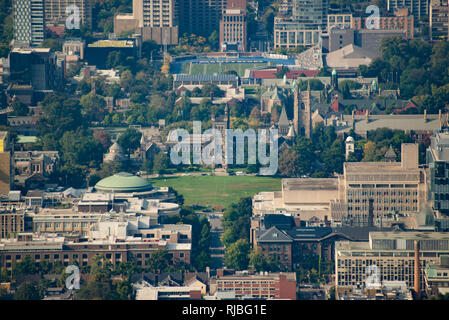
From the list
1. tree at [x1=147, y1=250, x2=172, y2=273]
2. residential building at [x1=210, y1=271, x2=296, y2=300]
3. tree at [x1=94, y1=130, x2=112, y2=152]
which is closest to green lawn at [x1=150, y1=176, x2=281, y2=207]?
tree at [x1=94, y1=130, x2=112, y2=152]

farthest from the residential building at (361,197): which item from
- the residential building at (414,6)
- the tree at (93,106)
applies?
the residential building at (414,6)

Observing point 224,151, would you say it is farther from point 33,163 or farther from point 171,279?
point 171,279

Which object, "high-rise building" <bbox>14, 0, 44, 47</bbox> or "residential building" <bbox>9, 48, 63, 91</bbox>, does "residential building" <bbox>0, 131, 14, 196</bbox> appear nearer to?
"residential building" <bbox>9, 48, 63, 91</bbox>

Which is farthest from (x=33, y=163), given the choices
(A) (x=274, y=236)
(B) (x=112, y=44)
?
(B) (x=112, y=44)

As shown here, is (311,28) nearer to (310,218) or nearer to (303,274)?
(310,218)
